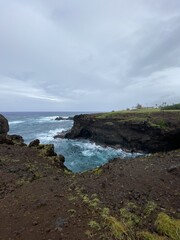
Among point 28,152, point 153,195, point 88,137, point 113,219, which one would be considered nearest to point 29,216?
point 113,219

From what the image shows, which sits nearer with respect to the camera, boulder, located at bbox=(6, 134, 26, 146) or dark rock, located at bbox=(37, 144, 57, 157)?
dark rock, located at bbox=(37, 144, 57, 157)

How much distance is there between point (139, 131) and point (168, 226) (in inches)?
1456

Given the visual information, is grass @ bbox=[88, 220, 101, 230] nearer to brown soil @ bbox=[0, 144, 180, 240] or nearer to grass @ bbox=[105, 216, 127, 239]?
brown soil @ bbox=[0, 144, 180, 240]

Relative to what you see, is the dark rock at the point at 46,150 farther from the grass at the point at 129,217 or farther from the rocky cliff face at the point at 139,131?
the rocky cliff face at the point at 139,131

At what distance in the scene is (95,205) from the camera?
915cm

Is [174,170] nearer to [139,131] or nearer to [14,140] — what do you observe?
[14,140]

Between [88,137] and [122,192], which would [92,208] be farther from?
[88,137]

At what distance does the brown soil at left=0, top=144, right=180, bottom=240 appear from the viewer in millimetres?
8102

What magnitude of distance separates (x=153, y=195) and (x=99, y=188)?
2.13 metres

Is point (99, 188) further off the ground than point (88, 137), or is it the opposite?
point (99, 188)

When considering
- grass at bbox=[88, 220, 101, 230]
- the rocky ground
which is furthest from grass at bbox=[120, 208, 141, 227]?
the rocky ground

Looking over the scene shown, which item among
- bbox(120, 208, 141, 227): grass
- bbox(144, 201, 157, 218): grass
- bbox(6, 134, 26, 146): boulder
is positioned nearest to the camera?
bbox(120, 208, 141, 227): grass

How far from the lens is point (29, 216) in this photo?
902 cm

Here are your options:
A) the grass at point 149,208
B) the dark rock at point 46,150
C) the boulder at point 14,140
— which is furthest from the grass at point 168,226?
the boulder at point 14,140
